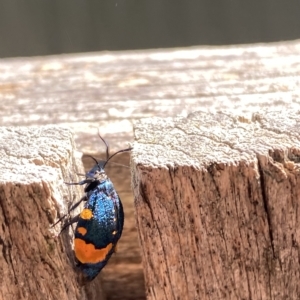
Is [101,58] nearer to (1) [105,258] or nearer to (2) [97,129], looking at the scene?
(2) [97,129]

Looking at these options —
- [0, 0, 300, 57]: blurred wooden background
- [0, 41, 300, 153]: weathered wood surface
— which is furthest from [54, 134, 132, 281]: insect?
[0, 0, 300, 57]: blurred wooden background

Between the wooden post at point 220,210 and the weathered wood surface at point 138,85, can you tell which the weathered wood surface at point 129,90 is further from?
the wooden post at point 220,210

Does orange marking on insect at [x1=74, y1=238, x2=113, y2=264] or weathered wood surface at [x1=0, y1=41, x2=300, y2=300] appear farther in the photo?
weathered wood surface at [x1=0, y1=41, x2=300, y2=300]

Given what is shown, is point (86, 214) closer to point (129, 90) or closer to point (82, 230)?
point (82, 230)

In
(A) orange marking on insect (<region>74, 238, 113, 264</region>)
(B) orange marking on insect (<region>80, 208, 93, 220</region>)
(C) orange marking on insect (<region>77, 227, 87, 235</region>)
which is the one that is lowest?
(A) orange marking on insect (<region>74, 238, 113, 264</region>)

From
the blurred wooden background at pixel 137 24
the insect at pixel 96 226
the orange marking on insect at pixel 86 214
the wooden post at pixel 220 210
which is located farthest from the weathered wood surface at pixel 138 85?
the blurred wooden background at pixel 137 24

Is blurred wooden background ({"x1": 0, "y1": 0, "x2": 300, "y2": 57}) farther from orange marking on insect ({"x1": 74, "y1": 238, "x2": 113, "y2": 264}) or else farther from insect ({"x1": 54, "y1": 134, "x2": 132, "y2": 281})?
orange marking on insect ({"x1": 74, "y1": 238, "x2": 113, "y2": 264})

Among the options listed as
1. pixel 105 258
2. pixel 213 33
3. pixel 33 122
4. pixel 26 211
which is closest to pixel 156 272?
pixel 105 258
